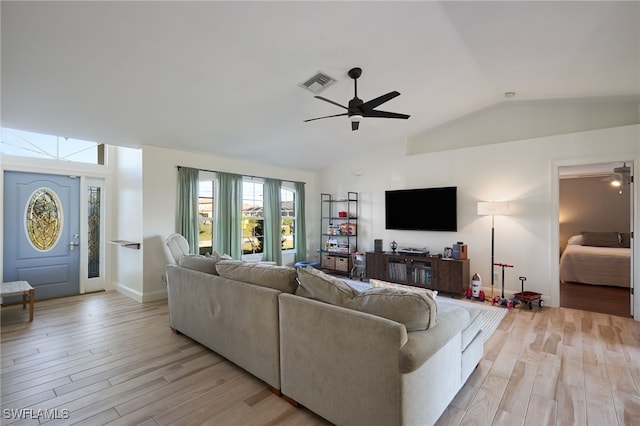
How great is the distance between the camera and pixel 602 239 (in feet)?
20.3

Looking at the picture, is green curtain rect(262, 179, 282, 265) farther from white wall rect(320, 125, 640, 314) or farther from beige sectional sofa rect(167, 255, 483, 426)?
beige sectional sofa rect(167, 255, 483, 426)

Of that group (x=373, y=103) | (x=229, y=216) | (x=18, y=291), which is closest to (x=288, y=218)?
(x=229, y=216)

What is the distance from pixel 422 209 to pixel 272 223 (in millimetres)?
3039

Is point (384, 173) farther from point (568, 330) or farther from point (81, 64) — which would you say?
point (81, 64)

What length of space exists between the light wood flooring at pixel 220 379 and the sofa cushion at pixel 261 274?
2.62ft

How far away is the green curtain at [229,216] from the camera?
527cm

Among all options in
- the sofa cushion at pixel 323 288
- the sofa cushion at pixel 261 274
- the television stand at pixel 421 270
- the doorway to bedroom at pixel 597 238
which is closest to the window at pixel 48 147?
the sofa cushion at pixel 261 274

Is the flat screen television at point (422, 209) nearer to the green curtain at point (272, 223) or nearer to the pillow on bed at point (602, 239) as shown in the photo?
the green curtain at point (272, 223)

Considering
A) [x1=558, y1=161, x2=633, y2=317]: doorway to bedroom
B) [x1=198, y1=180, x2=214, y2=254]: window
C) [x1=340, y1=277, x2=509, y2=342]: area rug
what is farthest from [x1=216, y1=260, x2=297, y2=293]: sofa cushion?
[x1=558, y1=161, x2=633, y2=317]: doorway to bedroom

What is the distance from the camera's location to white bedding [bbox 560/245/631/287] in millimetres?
4996

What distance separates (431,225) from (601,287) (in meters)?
3.17

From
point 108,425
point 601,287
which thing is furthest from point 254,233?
point 601,287

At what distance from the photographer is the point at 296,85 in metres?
3.50

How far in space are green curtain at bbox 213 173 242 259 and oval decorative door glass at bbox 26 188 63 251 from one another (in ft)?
8.10
